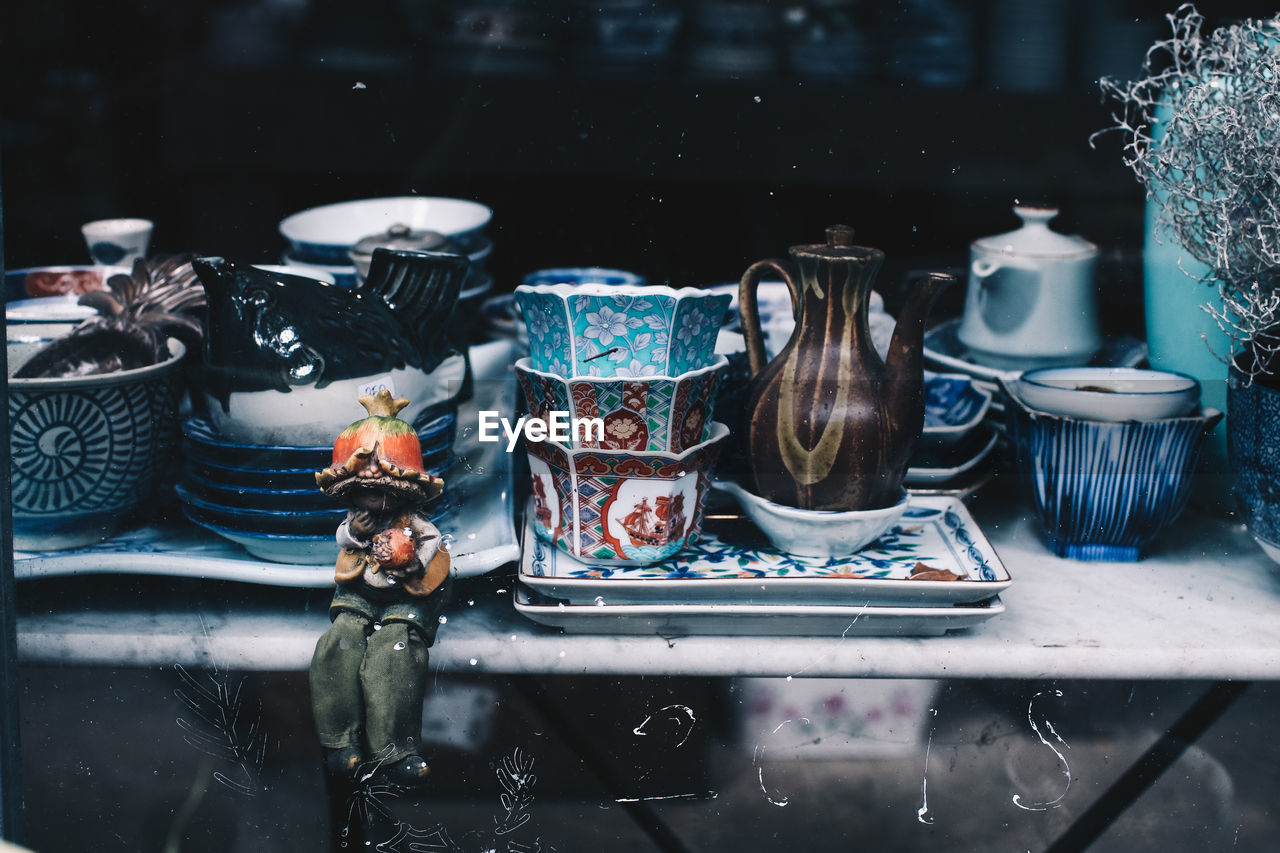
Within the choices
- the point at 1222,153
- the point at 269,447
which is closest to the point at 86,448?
the point at 269,447

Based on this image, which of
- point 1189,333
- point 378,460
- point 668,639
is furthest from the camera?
point 1189,333

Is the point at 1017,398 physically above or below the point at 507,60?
below

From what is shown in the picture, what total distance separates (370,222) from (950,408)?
1.46ft

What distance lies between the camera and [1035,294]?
0.76 metres

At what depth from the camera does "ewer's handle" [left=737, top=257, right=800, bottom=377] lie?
0.67 m

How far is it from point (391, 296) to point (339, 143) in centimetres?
10

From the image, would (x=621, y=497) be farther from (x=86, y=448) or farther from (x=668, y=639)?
(x=86, y=448)

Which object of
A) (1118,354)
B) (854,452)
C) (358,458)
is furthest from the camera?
(1118,354)

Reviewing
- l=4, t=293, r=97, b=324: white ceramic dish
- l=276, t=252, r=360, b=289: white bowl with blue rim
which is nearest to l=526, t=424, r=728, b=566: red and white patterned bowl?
l=276, t=252, r=360, b=289: white bowl with blue rim

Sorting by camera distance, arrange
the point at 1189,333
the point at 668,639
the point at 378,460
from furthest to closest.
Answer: the point at 1189,333 < the point at 668,639 < the point at 378,460

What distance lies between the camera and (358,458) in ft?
1.77

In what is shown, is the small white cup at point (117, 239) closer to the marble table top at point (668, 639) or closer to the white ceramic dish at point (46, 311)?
the white ceramic dish at point (46, 311)

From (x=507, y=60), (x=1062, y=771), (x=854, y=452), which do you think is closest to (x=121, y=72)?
(x=507, y=60)

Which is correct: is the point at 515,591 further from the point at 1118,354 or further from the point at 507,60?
the point at 1118,354
